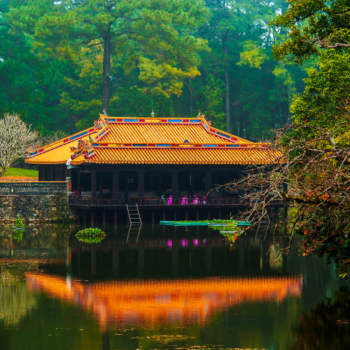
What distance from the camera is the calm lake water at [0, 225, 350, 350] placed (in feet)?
51.3

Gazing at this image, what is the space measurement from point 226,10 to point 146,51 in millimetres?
16631

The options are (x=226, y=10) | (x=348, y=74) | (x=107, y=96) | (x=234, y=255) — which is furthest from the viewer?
(x=226, y=10)

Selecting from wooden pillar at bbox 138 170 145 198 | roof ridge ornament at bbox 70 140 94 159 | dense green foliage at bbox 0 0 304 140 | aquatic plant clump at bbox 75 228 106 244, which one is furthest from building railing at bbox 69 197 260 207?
dense green foliage at bbox 0 0 304 140

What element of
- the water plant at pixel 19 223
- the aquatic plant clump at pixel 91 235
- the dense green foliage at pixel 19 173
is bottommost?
the aquatic plant clump at pixel 91 235

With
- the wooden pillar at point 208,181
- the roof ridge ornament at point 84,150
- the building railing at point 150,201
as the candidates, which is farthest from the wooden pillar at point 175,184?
the roof ridge ornament at point 84,150

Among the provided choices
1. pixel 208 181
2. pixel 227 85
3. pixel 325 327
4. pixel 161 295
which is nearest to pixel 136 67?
pixel 227 85

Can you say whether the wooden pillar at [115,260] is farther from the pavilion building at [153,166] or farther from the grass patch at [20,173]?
the grass patch at [20,173]

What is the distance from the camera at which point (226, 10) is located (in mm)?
86375

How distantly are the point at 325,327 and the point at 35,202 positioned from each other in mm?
30149

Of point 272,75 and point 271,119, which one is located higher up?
point 272,75

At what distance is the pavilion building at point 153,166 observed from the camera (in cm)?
4234

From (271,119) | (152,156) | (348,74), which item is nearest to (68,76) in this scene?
(271,119)

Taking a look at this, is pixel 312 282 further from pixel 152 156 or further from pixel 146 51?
pixel 146 51

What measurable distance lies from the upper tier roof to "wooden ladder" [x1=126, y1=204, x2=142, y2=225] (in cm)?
282
